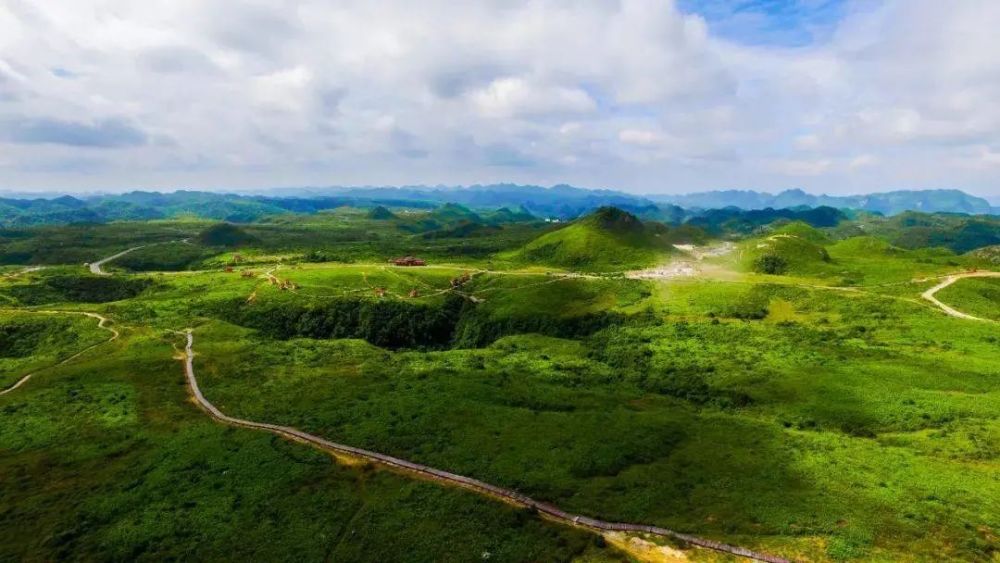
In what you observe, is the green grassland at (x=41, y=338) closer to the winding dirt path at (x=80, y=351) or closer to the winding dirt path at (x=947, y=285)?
the winding dirt path at (x=80, y=351)

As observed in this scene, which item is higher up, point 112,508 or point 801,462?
point 801,462

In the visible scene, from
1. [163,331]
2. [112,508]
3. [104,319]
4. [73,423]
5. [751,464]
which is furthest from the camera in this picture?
[104,319]

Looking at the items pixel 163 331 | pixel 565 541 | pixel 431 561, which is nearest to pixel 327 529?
pixel 431 561

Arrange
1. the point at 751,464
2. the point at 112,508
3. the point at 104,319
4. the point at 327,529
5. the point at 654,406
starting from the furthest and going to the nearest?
the point at 104,319
the point at 654,406
the point at 751,464
the point at 112,508
the point at 327,529

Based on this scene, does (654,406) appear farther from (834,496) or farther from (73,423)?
(73,423)

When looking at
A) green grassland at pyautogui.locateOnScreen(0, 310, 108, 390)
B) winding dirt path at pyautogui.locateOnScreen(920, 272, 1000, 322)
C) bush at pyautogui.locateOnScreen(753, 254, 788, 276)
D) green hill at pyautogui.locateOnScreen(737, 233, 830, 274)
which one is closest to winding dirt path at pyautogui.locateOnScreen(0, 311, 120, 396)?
green grassland at pyautogui.locateOnScreen(0, 310, 108, 390)

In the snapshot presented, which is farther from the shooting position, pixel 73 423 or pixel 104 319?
pixel 104 319

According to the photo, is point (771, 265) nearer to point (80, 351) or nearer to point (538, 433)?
point (538, 433)
